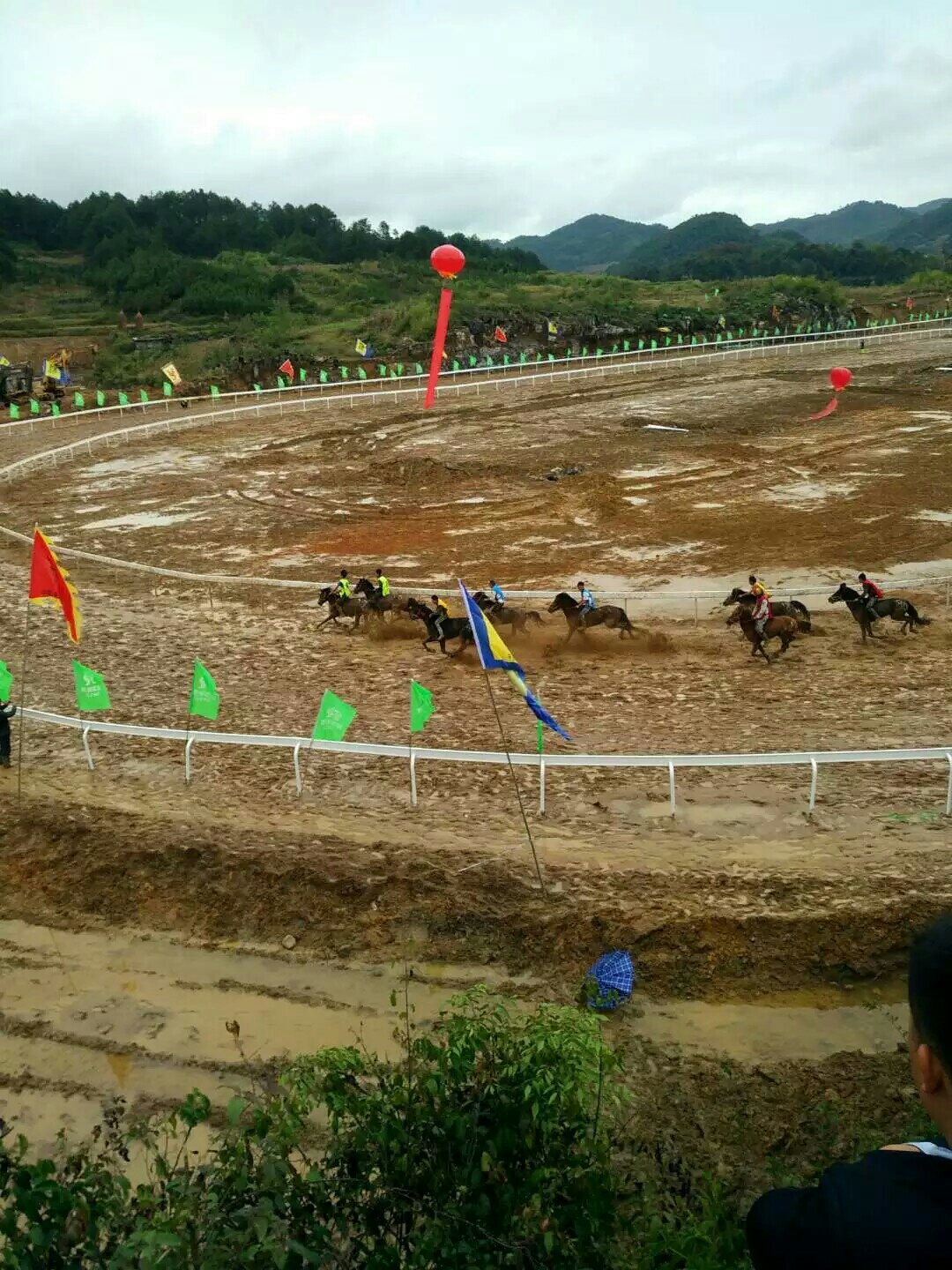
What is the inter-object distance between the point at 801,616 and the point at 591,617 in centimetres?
366

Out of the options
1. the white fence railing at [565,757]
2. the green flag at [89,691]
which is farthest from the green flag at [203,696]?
the green flag at [89,691]

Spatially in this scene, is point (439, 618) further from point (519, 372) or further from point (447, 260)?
point (519, 372)

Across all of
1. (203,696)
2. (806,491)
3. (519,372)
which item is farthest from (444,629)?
(519,372)

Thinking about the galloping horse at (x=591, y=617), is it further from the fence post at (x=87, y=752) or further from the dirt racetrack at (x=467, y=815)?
the fence post at (x=87, y=752)

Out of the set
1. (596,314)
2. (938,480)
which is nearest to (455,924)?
(938,480)

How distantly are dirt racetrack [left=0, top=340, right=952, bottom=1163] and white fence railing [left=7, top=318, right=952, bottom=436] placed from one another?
74.4 feet

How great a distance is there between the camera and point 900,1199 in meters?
1.91

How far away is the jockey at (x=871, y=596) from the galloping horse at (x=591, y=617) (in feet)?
12.7

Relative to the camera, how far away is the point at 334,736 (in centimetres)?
969

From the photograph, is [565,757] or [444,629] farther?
[444,629]

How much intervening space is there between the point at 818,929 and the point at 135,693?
32.9 feet

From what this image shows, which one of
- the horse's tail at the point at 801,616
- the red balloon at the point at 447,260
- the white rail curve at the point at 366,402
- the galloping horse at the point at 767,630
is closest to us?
the red balloon at the point at 447,260

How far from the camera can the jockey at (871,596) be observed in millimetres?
14992

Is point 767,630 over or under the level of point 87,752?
over
